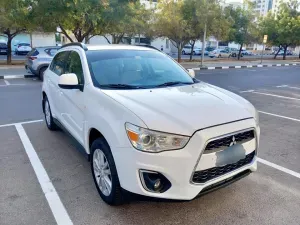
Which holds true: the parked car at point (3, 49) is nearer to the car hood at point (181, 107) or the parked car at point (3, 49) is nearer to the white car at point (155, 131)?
the white car at point (155, 131)

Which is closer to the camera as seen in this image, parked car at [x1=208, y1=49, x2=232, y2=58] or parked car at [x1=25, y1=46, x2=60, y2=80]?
parked car at [x1=25, y1=46, x2=60, y2=80]

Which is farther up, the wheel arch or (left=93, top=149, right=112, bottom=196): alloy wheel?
the wheel arch

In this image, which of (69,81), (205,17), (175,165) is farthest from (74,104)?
(205,17)

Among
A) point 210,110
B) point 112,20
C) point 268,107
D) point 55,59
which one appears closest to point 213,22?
point 112,20

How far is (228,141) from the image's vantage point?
2504 millimetres

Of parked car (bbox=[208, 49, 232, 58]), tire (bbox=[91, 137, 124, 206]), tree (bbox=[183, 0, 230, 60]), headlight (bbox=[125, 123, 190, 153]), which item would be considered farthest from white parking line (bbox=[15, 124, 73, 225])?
parked car (bbox=[208, 49, 232, 58])

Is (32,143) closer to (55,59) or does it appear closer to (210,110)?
(55,59)

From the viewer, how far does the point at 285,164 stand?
3.97m

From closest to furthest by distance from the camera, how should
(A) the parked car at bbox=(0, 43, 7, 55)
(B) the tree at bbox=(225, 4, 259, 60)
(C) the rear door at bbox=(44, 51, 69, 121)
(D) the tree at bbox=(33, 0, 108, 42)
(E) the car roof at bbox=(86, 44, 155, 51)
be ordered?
(E) the car roof at bbox=(86, 44, 155, 51)
(C) the rear door at bbox=(44, 51, 69, 121)
(D) the tree at bbox=(33, 0, 108, 42)
(A) the parked car at bbox=(0, 43, 7, 55)
(B) the tree at bbox=(225, 4, 259, 60)

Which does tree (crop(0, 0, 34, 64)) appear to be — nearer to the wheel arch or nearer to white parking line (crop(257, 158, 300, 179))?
the wheel arch

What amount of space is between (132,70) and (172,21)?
19006 millimetres

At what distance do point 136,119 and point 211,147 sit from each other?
0.72 meters

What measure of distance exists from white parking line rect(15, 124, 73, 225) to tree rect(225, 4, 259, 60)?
2853cm

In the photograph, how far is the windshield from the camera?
10.8 feet
